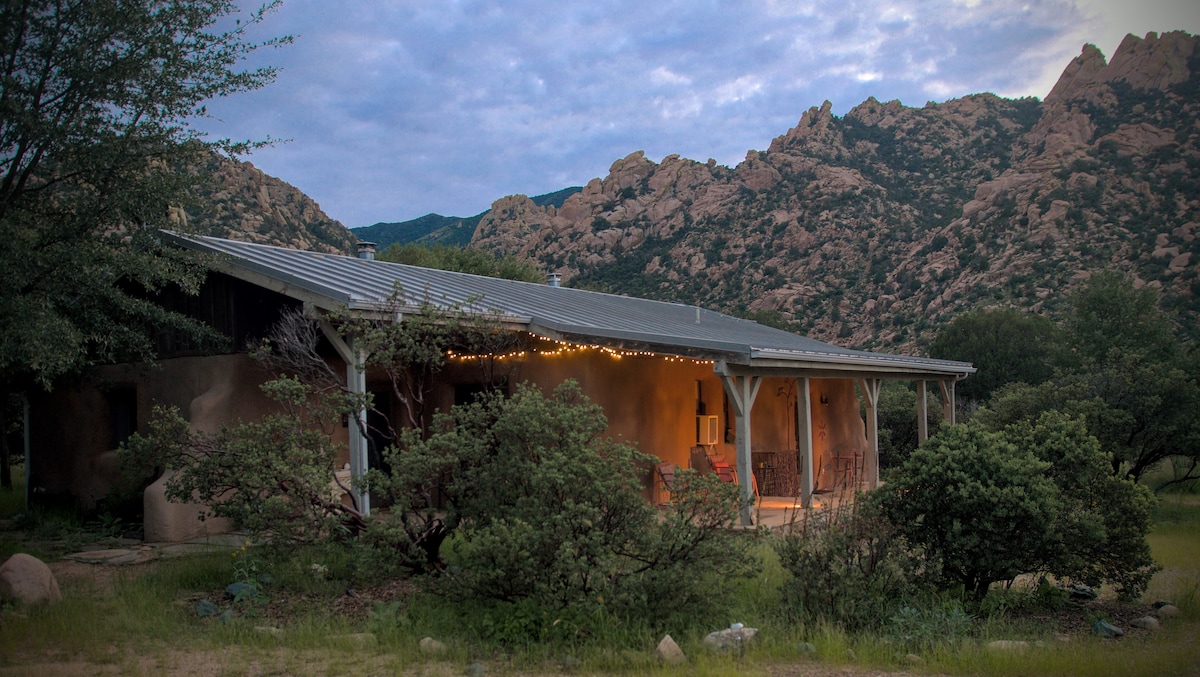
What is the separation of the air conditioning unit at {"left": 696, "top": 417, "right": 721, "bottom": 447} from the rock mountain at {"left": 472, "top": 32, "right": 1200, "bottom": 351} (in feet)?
72.2

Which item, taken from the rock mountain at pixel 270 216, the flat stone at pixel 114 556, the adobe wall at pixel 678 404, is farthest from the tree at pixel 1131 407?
the rock mountain at pixel 270 216

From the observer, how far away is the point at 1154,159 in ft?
121

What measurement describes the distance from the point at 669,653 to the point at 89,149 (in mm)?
7894

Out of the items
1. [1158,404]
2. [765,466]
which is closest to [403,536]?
[765,466]

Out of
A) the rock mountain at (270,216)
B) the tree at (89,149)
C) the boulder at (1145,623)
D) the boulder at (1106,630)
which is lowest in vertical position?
the boulder at (1145,623)

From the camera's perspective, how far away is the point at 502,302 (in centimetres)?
1170

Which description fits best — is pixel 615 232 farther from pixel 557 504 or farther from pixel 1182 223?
pixel 557 504

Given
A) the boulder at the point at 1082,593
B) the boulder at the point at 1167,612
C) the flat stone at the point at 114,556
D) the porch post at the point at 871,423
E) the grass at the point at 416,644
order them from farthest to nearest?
the porch post at the point at 871,423, the flat stone at the point at 114,556, the boulder at the point at 1082,593, the boulder at the point at 1167,612, the grass at the point at 416,644

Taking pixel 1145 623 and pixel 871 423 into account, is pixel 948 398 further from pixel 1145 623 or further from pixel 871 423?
pixel 1145 623

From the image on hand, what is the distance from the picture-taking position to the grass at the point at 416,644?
18.1 feet

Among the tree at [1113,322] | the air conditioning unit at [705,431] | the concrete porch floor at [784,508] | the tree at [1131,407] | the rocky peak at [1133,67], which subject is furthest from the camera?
the rocky peak at [1133,67]

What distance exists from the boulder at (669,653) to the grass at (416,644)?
7cm

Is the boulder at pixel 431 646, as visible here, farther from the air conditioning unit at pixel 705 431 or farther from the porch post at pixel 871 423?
the porch post at pixel 871 423

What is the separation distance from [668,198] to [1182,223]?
27921mm
